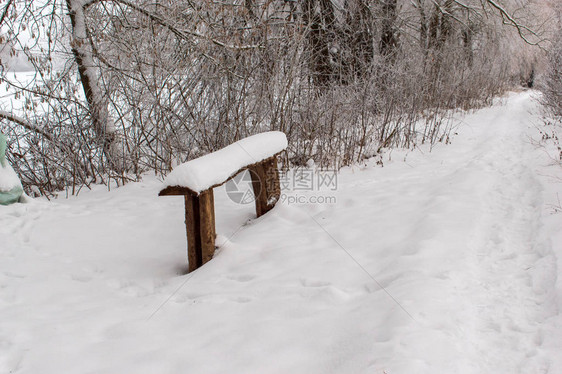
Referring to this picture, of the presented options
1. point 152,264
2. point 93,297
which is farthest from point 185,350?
point 152,264

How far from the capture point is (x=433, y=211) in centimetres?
365

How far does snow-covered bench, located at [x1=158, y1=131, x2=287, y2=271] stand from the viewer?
279 centimetres

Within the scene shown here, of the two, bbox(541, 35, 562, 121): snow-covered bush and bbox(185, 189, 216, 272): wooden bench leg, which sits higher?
bbox(541, 35, 562, 121): snow-covered bush

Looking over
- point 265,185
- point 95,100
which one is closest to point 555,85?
point 265,185

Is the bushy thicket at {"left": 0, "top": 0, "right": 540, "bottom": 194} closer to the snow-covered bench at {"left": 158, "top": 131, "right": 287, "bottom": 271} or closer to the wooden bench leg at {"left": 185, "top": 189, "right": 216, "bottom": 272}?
the snow-covered bench at {"left": 158, "top": 131, "right": 287, "bottom": 271}

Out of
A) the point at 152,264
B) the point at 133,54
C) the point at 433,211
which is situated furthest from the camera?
the point at 133,54

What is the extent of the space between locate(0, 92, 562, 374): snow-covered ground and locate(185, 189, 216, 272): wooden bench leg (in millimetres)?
160

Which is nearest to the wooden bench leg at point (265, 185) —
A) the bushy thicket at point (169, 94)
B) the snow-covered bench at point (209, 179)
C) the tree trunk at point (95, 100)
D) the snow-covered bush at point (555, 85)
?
the snow-covered bench at point (209, 179)

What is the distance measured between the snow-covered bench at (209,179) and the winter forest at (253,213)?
16mm

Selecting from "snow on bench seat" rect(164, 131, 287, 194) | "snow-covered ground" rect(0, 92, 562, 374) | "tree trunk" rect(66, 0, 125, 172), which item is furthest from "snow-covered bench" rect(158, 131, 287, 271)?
"tree trunk" rect(66, 0, 125, 172)

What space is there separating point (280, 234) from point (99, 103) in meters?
3.67

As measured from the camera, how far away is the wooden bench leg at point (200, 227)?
3.06 meters

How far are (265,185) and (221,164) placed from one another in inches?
43.6

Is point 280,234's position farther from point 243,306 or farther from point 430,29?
point 430,29
